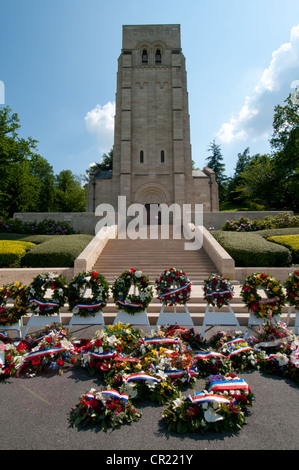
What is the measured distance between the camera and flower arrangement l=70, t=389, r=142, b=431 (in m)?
3.41

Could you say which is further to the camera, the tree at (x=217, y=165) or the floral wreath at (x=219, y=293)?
Result: the tree at (x=217, y=165)

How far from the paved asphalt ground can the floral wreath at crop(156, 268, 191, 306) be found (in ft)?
7.55

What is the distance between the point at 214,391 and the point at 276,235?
13151 mm

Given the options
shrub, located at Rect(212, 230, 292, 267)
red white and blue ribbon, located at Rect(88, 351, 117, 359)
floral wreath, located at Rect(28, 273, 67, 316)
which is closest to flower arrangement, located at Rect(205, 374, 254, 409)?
red white and blue ribbon, located at Rect(88, 351, 117, 359)

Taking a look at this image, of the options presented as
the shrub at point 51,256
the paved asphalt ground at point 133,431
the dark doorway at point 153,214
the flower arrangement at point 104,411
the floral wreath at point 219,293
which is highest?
the dark doorway at point 153,214

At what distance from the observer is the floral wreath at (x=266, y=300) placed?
592 centimetres

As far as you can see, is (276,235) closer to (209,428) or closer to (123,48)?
(209,428)

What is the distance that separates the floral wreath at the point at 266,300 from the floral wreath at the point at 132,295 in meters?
2.22

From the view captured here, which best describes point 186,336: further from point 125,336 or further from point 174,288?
point 125,336

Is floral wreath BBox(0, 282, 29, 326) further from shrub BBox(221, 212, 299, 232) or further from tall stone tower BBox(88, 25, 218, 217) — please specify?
tall stone tower BBox(88, 25, 218, 217)

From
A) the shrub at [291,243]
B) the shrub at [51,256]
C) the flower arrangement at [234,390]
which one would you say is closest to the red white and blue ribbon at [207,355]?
the flower arrangement at [234,390]

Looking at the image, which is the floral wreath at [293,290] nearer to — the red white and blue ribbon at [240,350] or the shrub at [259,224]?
the red white and blue ribbon at [240,350]

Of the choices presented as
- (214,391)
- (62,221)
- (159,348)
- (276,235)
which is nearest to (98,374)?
(159,348)
